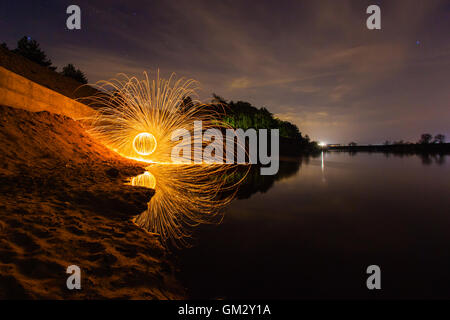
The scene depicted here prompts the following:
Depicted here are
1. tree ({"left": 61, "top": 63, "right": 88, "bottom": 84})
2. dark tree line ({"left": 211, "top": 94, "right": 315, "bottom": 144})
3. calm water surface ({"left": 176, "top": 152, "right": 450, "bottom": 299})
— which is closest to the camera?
calm water surface ({"left": 176, "top": 152, "right": 450, "bottom": 299})

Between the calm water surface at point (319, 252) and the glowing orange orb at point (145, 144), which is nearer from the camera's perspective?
the calm water surface at point (319, 252)

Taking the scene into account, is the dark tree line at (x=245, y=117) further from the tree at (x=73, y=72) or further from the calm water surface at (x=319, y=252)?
the calm water surface at (x=319, y=252)

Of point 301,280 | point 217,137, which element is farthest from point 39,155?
point 217,137

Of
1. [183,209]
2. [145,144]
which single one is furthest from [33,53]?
[183,209]

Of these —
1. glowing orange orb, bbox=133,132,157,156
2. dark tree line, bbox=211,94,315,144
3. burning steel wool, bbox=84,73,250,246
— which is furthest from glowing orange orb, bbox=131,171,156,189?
dark tree line, bbox=211,94,315,144

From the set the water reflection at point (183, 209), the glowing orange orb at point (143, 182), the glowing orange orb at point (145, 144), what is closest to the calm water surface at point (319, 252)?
the water reflection at point (183, 209)

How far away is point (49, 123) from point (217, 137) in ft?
65.5

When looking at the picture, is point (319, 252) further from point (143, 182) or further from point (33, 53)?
point (33, 53)

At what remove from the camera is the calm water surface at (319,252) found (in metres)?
2.61

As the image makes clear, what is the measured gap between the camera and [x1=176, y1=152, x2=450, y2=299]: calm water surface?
261cm

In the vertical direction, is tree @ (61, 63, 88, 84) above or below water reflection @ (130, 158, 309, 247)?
above

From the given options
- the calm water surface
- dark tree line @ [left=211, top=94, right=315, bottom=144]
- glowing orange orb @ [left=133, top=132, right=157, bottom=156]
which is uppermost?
dark tree line @ [left=211, top=94, right=315, bottom=144]

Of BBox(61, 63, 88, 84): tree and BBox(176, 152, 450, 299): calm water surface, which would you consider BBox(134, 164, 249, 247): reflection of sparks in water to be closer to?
BBox(176, 152, 450, 299): calm water surface

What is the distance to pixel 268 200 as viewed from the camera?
696 cm
